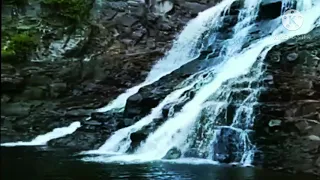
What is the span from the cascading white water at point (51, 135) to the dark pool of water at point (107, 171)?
928mm

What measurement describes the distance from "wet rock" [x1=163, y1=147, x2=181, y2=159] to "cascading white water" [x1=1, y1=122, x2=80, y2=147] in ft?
4.75

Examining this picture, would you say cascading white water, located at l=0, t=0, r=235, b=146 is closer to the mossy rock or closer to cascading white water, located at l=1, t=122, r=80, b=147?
cascading white water, located at l=1, t=122, r=80, b=147

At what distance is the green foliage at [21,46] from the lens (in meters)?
5.62

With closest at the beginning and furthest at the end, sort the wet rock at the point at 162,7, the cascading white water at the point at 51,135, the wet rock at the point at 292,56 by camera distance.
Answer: the wet rock at the point at 292,56, the cascading white water at the point at 51,135, the wet rock at the point at 162,7

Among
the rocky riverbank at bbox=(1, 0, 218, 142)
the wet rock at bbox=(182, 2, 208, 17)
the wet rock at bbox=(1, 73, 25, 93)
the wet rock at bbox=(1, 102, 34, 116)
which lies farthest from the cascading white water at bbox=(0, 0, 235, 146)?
the wet rock at bbox=(1, 73, 25, 93)

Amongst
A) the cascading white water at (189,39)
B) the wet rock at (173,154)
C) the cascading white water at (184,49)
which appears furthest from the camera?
the cascading white water at (189,39)

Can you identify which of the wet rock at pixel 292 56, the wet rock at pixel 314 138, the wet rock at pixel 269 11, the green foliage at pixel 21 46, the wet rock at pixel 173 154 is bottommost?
the wet rock at pixel 173 154

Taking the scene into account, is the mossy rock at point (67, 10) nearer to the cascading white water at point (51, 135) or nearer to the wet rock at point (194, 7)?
the wet rock at point (194, 7)

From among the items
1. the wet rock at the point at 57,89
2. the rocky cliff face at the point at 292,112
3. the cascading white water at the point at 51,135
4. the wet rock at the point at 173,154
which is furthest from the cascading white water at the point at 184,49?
the rocky cliff face at the point at 292,112

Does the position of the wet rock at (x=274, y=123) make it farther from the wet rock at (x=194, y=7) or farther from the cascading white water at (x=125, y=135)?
the wet rock at (x=194, y=7)

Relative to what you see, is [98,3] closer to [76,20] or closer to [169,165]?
[76,20]

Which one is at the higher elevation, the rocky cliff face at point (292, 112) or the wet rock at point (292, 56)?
the wet rock at point (292, 56)

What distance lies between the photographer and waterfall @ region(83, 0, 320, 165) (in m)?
4.12

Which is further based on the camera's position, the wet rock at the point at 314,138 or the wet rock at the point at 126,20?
the wet rock at the point at 126,20
